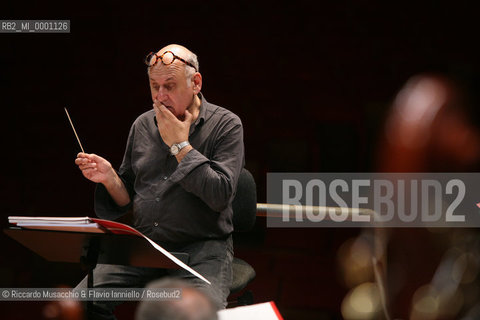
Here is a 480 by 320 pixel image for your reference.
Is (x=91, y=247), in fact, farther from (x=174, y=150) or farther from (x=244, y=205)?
(x=244, y=205)

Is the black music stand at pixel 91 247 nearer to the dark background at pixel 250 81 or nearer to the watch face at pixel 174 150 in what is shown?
the watch face at pixel 174 150

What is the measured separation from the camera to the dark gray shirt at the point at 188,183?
1780mm

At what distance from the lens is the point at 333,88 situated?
127 inches

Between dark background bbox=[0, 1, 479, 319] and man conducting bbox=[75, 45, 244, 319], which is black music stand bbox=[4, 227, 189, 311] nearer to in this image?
man conducting bbox=[75, 45, 244, 319]

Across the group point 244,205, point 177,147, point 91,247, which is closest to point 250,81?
point 244,205

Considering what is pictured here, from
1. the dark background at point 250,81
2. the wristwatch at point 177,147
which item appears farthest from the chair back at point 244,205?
the dark background at point 250,81

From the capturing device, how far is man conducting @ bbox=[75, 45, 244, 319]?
1.79m

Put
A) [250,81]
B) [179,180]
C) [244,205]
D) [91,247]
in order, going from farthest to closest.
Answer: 1. [250,81]
2. [244,205]
3. [179,180]
4. [91,247]

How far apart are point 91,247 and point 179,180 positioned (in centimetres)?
37

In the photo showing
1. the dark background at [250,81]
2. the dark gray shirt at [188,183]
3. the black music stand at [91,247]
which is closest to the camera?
the black music stand at [91,247]

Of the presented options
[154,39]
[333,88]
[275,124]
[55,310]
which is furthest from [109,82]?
[55,310]

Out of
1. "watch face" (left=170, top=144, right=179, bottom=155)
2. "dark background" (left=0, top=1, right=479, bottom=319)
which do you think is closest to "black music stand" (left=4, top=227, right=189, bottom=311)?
"watch face" (left=170, top=144, right=179, bottom=155)

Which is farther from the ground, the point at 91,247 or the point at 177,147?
the point at 177,147

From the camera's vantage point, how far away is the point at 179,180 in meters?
1.77
